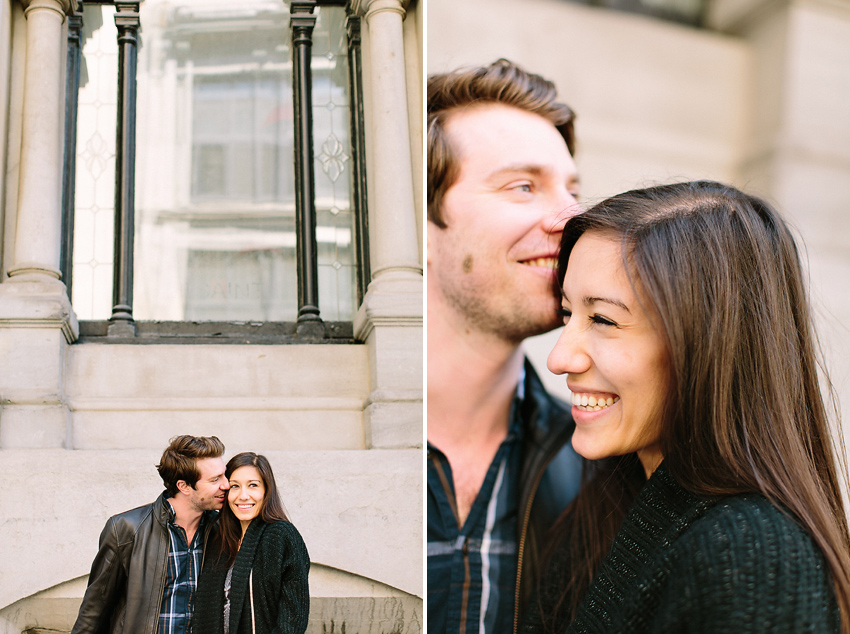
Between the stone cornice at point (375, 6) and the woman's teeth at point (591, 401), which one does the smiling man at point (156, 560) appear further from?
the stone cornice at point (375, 6)

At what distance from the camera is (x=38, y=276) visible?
203 cm

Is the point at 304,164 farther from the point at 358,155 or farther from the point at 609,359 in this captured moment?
the point at 609,359

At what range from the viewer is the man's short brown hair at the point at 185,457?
1949 mm

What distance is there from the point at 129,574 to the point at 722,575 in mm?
1343

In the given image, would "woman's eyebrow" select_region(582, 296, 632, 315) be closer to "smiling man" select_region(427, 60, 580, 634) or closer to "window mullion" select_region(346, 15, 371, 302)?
"smiling man" select_region(427, 60, 580, 634)

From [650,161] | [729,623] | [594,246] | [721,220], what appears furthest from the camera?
[650,161]

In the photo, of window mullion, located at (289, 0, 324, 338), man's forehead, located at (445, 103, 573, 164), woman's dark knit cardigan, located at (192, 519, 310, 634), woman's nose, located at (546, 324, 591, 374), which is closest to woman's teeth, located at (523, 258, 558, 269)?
man's forehead, located at (445, 103, 573, 164)

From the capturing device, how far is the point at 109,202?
2.17m

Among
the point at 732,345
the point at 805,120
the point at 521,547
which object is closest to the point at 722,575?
the point at 732,345

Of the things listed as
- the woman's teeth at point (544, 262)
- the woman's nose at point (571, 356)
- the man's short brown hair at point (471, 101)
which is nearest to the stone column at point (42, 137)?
the man's short brown hair at point (471, 101)

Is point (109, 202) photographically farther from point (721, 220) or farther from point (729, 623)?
point (729, 623)

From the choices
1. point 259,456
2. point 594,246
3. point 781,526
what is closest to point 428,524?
point 259,456

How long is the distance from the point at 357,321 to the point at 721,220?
104 centimetres

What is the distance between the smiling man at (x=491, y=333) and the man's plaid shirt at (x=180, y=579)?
1.84 feet
